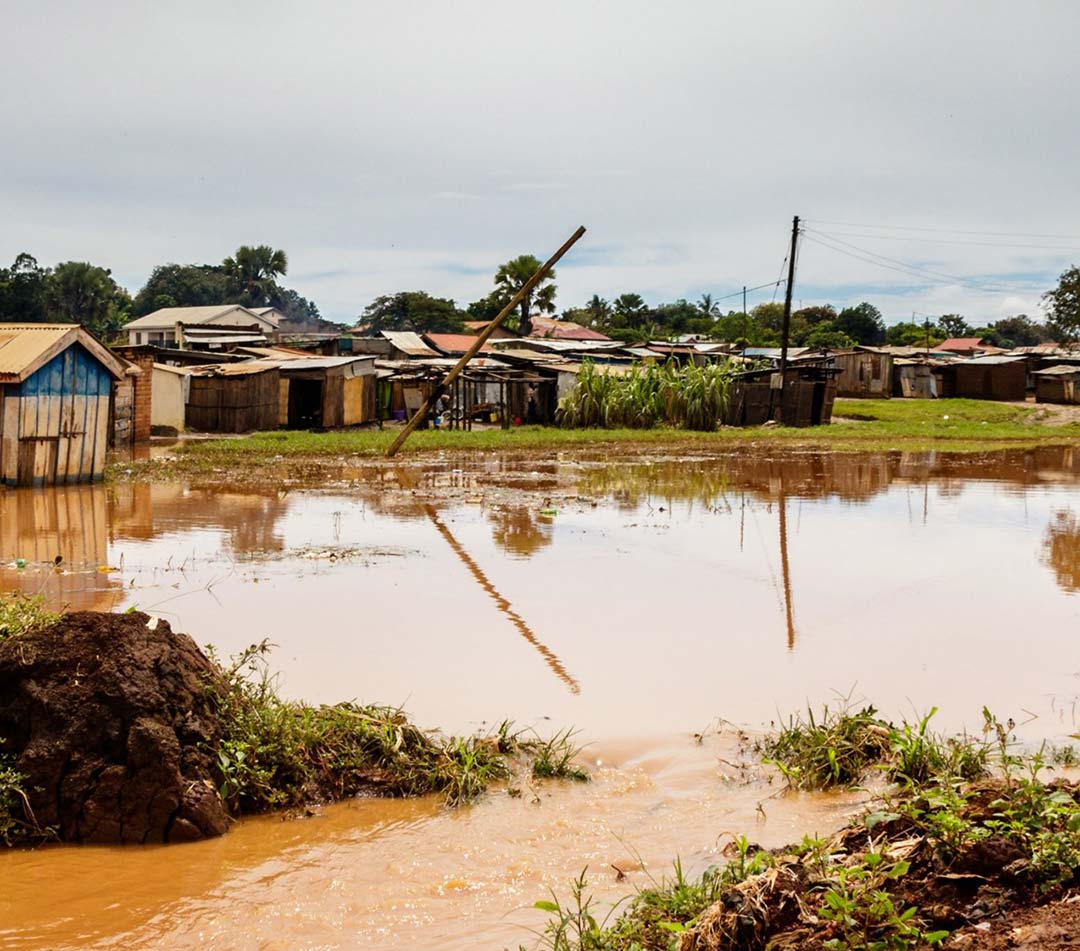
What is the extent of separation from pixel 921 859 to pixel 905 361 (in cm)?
5241

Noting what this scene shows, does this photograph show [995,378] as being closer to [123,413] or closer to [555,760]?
[123,413]

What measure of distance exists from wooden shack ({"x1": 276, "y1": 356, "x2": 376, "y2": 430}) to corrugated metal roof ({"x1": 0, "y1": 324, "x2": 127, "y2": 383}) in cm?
1344

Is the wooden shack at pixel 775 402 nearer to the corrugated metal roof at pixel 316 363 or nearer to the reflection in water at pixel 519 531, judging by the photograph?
the corrugated metal roof at pixel 316 363

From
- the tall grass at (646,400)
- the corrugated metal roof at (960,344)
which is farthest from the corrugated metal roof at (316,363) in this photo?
the corrugated metal roof at (960,344)

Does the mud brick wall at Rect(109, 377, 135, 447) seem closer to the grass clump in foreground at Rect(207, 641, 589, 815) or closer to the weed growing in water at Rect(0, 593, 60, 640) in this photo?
the weed growing in water at Rect(0, 593, 60, 640)

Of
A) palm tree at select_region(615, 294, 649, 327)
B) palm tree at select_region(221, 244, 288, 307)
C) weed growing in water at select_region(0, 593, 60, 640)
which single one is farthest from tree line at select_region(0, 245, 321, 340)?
weed growing in water at select_region(0, 593, 60, 640)

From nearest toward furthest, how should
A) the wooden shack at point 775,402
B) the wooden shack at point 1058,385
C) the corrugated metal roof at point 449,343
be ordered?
the wooden shack at point 775,402 < the wooden shack at point 1058,385 < the corrugated metal roof at point 449,343

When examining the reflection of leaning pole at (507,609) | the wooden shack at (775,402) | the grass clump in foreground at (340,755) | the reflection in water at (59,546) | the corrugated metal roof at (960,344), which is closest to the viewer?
the grass clump in foreground at (340,755)

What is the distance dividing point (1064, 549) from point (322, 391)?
22170mm

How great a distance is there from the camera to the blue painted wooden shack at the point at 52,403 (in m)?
15.8

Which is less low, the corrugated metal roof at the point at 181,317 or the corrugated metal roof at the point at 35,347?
the corrugated metal roof at the point at 181,317

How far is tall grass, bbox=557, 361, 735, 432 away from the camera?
32.7 metres

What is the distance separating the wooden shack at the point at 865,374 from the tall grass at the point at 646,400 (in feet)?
66.2

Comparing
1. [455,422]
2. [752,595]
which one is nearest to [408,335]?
[455,422]
